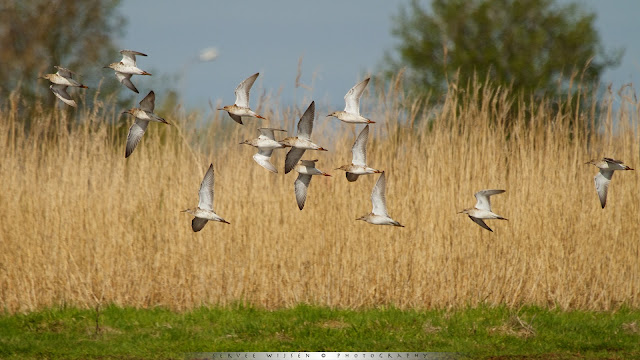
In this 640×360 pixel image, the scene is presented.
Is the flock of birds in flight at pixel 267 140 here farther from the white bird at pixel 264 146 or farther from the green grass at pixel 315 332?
the green grass at pixel 315 332

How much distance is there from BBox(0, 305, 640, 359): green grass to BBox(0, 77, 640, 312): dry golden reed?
0.47 meters

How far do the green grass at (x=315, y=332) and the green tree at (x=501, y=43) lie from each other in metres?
13.7

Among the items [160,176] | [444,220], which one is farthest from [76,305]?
[444,220]

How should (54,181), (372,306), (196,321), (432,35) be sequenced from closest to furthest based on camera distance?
(196,321) → (372,306) → (54,181) → (432,35)

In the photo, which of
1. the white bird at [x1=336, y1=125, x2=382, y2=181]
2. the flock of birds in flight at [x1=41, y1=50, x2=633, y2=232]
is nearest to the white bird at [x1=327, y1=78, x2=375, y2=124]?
the flock of birds in flight at [x1=41, y1=50, x2=633, y2=232]

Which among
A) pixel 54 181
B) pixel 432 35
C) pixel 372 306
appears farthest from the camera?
pixel 432 35

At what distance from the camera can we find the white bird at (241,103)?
16.7 ft

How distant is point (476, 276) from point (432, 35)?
15.4 metres

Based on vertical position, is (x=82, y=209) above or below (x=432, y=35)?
below

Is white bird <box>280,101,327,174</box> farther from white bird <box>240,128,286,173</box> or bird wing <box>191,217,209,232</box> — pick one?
bird wing <box>191,217,209,232</box>

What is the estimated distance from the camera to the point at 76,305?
917 cm

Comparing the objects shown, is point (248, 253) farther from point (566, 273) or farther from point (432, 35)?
point (432, 35)

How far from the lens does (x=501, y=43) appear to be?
74.0ft

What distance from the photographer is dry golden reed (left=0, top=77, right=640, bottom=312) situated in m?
9.11
